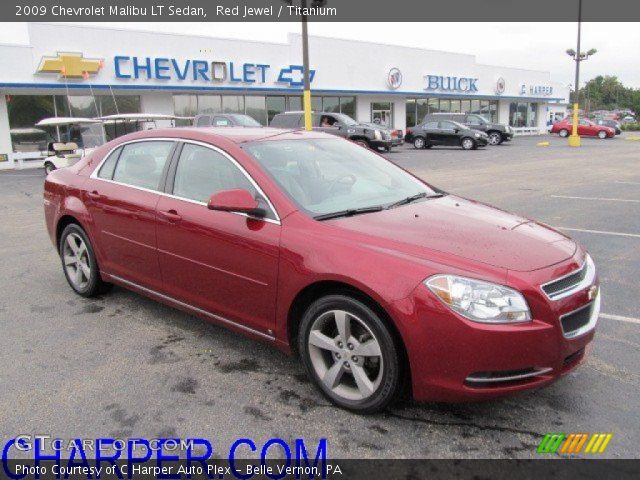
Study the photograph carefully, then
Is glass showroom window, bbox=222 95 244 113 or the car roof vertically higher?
glass showroom window, bbox=222 95 244 113

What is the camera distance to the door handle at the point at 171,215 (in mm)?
4035

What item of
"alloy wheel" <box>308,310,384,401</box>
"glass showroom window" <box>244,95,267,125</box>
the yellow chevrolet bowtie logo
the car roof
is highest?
the yellow chevrolet bowtie logo

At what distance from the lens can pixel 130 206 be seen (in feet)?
14.6

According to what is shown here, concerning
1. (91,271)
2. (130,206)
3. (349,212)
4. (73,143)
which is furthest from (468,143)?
(349,212)

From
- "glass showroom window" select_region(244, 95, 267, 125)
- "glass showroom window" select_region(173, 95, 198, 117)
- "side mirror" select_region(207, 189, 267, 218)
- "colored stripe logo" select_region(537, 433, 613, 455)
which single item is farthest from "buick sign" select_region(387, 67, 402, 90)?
"colored stripe logo" select_region(537, 433, 613, 455)

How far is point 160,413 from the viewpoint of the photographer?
127 inches

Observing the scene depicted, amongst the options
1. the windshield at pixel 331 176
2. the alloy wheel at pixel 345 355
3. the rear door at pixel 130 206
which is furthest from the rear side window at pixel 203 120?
the alloy wheel at pixel 345 355

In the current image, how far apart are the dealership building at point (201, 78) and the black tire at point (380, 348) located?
16.7m

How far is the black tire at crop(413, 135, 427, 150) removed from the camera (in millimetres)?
29516

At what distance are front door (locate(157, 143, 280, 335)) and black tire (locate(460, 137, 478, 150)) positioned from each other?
25.4 meters

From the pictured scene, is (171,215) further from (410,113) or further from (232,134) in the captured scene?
(410,113)

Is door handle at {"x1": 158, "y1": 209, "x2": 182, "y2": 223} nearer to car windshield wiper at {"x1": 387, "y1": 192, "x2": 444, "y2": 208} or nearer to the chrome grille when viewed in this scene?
car windshield wiper at {"x1": 387, "y1": 192, "x2": 444, "y2": 208}

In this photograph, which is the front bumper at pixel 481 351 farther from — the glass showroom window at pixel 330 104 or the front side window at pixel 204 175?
the glass showroom window at pixel 330 104

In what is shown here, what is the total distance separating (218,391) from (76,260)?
8.41 ft
